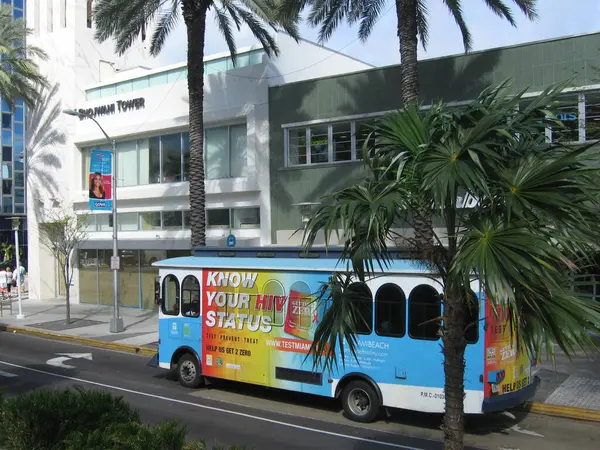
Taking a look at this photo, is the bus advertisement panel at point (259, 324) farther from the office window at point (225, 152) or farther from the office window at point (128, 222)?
the office window at point (128, 222)

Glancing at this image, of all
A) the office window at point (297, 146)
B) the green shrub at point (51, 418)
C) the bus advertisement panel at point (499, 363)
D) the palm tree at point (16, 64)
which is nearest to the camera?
the green shrub at point (51, 418)

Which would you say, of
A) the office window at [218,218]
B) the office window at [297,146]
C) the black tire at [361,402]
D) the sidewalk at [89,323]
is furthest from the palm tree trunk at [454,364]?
the office window at [218,218]

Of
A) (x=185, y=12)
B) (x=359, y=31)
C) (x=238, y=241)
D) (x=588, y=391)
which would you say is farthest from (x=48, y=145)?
(x=588, y=391)

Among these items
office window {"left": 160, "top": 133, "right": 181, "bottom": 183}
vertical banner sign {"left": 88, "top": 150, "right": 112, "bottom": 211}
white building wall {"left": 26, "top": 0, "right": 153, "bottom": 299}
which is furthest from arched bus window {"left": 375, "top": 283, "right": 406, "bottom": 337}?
white building wall {"left": 26, "top": 0, "right": 153, "bottom": 299}

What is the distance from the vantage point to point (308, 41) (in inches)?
969

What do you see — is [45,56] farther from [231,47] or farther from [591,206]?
[591,206]

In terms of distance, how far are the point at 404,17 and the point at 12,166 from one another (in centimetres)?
4518

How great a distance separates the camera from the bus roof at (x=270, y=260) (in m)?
9.94

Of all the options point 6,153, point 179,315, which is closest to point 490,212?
point 179,315

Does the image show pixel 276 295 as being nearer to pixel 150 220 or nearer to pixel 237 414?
pixel 237 414

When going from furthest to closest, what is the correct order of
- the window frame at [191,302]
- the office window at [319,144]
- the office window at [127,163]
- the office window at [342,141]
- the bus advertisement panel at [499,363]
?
1. the office window at [127,163]
2. the office window at [319,144]
3. the office window at [342,141]
4. the window frame at [191,302]
5. the bus advertisement panel at [499,363]

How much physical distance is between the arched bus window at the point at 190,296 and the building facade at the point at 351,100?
21.6 feet

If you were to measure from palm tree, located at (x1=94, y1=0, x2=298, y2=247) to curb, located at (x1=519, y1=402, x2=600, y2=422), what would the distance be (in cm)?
1078

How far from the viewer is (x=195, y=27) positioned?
59.8 ft
